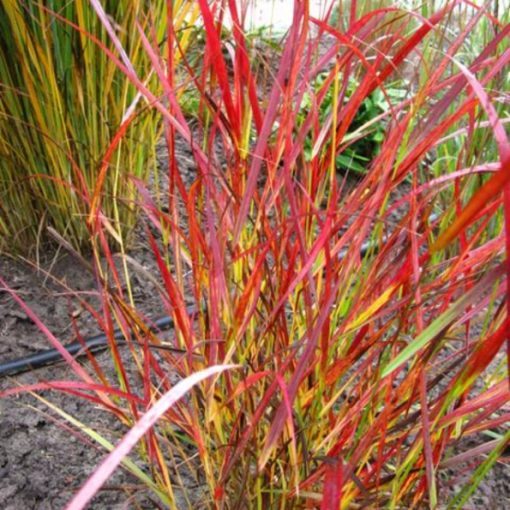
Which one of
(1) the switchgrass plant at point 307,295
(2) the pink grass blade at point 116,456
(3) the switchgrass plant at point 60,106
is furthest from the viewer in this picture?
(3) the switchgrass plant at point 60,106

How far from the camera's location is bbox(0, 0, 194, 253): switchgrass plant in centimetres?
135

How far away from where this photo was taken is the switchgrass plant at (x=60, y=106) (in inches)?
53.0

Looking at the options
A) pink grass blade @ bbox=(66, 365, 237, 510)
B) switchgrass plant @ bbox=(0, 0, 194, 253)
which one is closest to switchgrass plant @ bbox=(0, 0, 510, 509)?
pink grass blade @ bbox=(66, 365, 237, 510)

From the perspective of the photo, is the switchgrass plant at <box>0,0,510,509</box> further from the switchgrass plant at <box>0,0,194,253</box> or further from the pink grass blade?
the switchgrass plant at <box>0,0,194,253</box>

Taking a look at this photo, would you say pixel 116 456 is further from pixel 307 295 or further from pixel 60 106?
pixel 60 106

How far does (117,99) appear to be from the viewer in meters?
1.52

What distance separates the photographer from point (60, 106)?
1377 millimetres

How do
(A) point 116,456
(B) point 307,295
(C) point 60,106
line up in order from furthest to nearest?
1. (C) point 60,106
2. (B) point 307,295
3. (A) point 116,456

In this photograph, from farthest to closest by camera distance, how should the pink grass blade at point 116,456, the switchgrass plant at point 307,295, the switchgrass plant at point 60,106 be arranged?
the switchgrass plant at point 60,106 < the switchgrass plant at point 307,295 < the pink grass blade at point 116,456

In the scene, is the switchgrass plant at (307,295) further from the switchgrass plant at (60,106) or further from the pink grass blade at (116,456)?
the switchgrass plant at (60,106)

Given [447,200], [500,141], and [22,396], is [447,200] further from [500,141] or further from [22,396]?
[500,141]

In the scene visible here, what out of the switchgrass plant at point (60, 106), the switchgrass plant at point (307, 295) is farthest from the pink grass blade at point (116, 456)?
the switchgrass plant at point (60, 106)

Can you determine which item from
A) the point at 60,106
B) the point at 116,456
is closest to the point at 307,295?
the point at 116,456

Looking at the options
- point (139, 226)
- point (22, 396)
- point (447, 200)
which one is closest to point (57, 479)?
point (22, 396)
